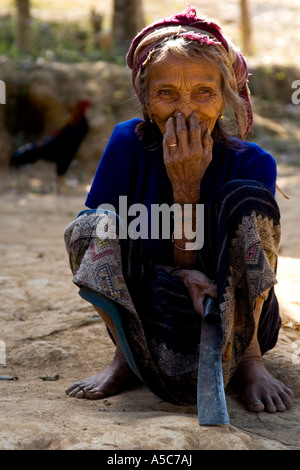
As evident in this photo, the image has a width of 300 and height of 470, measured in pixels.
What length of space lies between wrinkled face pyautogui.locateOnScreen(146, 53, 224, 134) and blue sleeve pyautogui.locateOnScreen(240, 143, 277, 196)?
20cm

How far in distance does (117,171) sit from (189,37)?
582 mm

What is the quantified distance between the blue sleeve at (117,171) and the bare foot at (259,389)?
2.67ft

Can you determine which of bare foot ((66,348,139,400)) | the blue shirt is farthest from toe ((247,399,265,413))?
the blue shirt

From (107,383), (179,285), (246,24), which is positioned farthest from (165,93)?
(246,24)

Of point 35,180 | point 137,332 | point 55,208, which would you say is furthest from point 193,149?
point 35,180

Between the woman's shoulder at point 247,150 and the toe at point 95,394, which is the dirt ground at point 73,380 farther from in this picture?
the woman's shoulder at point 247,150

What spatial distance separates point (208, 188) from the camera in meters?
2.35

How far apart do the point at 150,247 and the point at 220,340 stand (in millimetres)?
498

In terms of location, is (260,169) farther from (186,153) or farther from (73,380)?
(73,380)

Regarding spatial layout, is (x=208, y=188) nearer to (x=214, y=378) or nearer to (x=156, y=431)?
(x=214, y=378)

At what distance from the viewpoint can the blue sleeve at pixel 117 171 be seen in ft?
8.08

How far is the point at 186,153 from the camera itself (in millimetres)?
2234

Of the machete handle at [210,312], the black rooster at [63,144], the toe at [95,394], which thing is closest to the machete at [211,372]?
the machete handle at [210,312]
